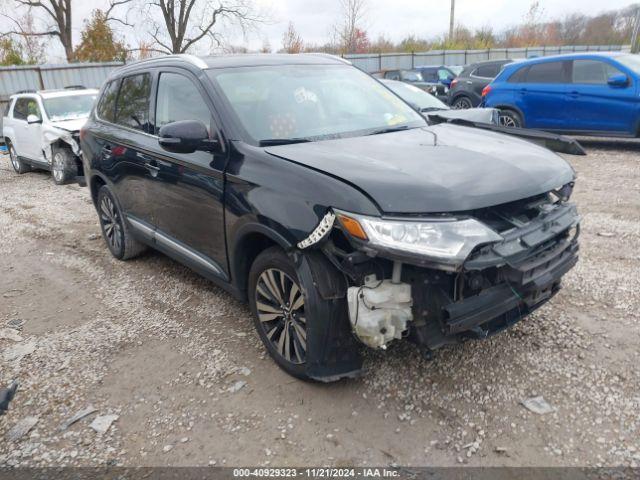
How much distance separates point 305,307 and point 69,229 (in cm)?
498

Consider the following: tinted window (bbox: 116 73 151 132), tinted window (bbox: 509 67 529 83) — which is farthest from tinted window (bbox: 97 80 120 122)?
tinted window (bbox: 509 67 529 83)

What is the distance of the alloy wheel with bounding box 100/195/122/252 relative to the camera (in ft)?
16.3

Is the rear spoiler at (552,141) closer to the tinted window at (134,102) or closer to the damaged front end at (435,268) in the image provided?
the damaged front end at (435,268)

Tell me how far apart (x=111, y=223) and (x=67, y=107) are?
5540 millimetres

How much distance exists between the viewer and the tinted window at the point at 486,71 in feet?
47.1

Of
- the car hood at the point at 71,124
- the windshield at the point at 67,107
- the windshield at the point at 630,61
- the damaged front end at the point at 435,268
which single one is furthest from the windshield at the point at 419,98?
the windshield at the point at 67,107

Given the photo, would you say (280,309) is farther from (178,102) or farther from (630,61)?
(630,61)

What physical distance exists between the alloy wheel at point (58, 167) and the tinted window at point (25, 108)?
1.07 metres

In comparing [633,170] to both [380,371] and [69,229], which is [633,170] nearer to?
[380,371]

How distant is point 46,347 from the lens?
3607 millimetres

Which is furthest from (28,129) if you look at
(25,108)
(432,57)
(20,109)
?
(432,57)

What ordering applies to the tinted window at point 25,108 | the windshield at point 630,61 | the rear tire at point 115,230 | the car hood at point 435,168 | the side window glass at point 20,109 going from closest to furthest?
1. the car hood at point 435,168
2. the rear tire at point 115,230
3. the windshield at point 630,61
4. the tinted window at point 25,108
5. the side window glass at point 20,109

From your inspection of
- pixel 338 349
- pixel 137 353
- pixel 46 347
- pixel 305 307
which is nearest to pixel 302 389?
pixel 338 349

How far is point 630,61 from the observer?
8.90m
